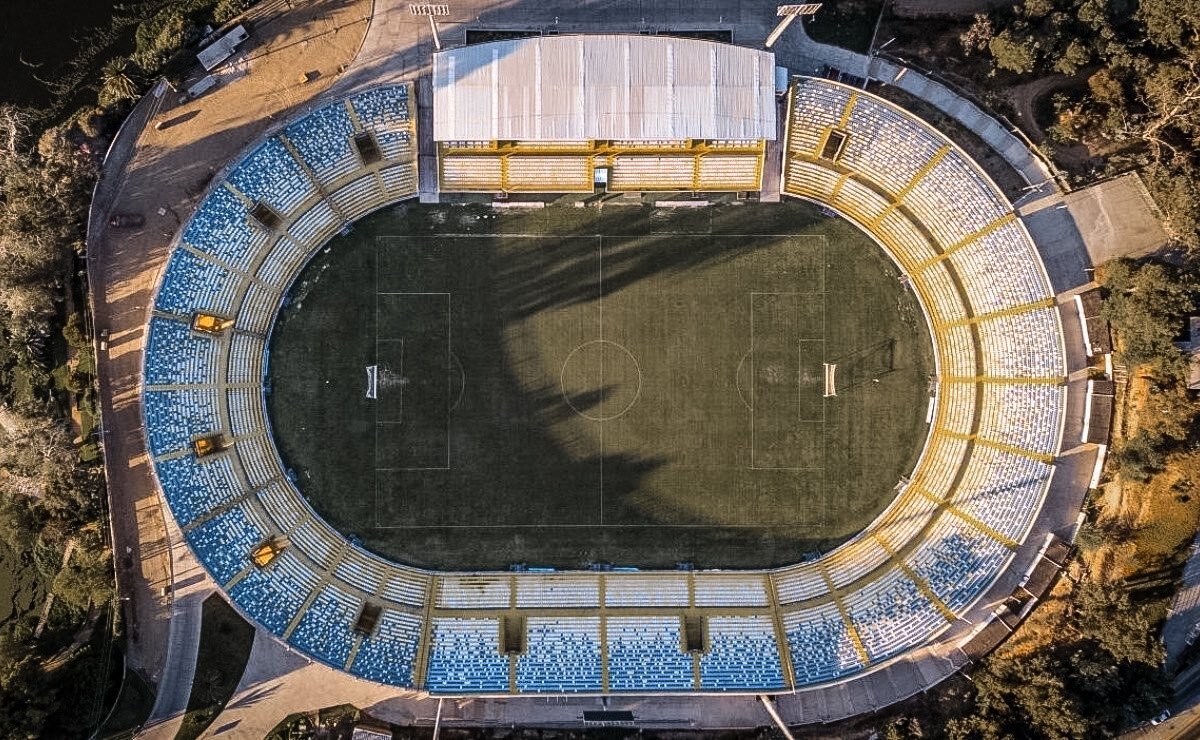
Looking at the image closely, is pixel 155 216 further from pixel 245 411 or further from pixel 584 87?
pixel 584 87

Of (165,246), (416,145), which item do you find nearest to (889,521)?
(416,145)

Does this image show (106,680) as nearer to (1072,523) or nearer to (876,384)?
(876,384)

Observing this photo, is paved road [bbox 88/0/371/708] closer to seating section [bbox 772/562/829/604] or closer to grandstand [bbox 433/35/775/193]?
grandstand [bbox 433/35/775/193]

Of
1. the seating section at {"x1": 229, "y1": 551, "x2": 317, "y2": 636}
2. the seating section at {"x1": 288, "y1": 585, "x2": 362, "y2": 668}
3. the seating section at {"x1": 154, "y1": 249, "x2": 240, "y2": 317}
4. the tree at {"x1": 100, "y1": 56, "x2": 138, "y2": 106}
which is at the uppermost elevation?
the tree at {"x1": 100, "y1": 56, "x2": 138, "y2": 106}

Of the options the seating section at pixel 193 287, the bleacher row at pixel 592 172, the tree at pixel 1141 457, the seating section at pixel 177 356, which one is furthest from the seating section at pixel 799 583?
the seating section at pixel 193 287

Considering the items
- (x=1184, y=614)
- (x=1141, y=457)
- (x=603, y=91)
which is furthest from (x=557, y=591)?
(x=1184, y=614)

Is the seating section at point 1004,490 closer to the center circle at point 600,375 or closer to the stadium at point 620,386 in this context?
the stadium at point 620,386

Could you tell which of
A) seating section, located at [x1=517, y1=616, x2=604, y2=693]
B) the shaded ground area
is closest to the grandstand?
seating section, located at [x1=517, y1=616, x2=604, y2=693]
